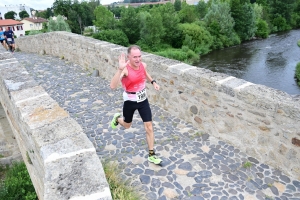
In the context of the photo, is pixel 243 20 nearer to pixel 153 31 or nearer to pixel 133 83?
pixel 153 31

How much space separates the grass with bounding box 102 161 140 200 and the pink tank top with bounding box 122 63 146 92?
1043 millimetres

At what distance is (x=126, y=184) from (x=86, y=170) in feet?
4.15

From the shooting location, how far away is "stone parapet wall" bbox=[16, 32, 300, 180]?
10.1 feet

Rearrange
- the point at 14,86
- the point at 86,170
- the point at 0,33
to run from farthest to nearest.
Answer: the point at 0,33, the point at 14,86, the point at 86,170

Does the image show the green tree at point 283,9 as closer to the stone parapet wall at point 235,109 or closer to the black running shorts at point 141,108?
the stone parapet wall at point 235,109

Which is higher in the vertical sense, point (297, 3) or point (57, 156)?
point (297, 3)

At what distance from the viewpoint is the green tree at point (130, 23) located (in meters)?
30.6

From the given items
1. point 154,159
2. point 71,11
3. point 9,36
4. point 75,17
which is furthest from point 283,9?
point 154,159

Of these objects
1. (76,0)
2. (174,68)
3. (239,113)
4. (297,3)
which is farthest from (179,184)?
(297,3)

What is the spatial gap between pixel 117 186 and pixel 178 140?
4.52 feet

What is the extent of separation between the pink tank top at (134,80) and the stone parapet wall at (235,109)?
1.21m

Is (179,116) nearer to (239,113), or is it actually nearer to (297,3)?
(239,113)

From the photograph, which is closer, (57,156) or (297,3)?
(57,156)

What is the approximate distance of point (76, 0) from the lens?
40.0m
